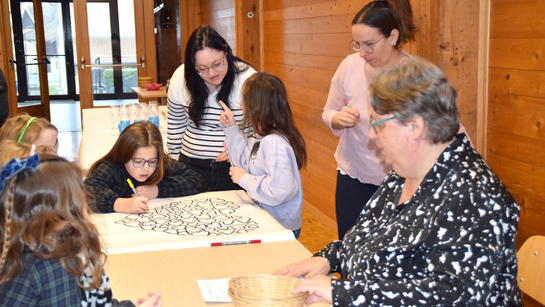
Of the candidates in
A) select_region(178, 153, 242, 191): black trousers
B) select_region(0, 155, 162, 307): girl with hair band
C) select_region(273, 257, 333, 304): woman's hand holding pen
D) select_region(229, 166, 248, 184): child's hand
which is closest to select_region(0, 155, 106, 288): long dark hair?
select_region(0, 155, 162, 307): girl with hair band

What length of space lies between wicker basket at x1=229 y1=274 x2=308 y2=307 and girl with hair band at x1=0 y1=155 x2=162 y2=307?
0.31 m

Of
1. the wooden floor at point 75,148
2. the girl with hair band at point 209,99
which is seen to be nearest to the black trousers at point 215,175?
the girl with hair band at point 209,99

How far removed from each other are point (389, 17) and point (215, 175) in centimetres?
107

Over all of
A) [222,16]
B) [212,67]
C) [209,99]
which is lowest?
[209,99]

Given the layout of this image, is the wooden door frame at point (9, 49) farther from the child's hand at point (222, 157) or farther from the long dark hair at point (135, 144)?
the child's hand at point (222, 157)

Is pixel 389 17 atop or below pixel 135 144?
atop

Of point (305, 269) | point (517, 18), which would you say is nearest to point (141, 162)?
point (305, 269)

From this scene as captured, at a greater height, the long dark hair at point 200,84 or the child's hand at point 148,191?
the long dark hair at point 200,84

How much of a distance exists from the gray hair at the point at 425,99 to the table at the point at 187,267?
1.67 feet

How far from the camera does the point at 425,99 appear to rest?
1125mm

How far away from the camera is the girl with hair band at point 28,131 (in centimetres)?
218

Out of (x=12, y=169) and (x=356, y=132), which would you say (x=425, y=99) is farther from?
(x=356, y=132)

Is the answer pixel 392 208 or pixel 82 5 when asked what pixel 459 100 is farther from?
pixel 82 5

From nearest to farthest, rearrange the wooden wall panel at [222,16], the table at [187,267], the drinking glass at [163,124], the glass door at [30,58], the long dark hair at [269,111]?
the table at [187,267] < the long dark hair at [269,111] < the drinking glass at [163,124] < the wooden wall panel at [222,16] < the glass door at [30,58]
